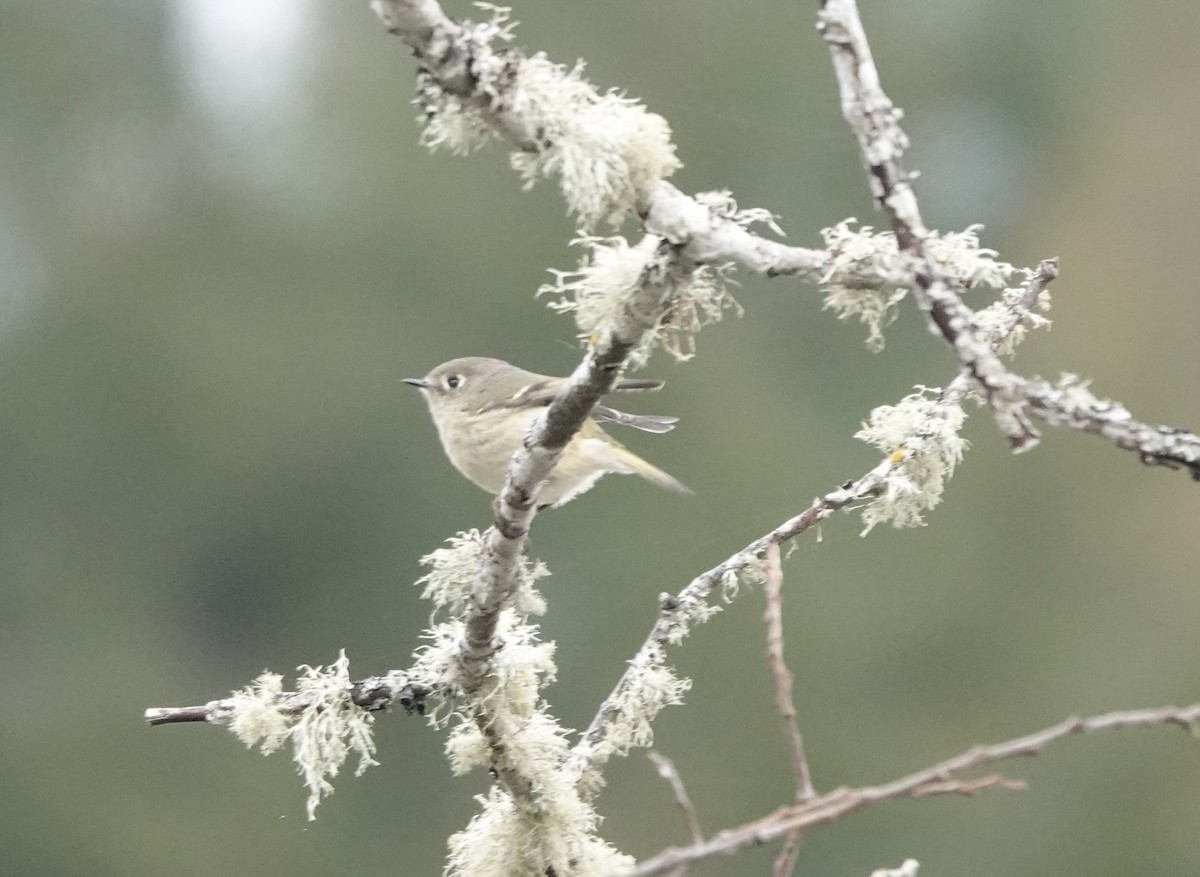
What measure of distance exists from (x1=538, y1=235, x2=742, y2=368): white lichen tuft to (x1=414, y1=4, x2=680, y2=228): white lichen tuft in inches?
1.3

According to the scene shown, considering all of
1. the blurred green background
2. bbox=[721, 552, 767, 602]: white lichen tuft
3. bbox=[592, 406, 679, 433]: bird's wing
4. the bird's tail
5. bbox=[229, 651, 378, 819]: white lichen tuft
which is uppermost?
the blurred green background

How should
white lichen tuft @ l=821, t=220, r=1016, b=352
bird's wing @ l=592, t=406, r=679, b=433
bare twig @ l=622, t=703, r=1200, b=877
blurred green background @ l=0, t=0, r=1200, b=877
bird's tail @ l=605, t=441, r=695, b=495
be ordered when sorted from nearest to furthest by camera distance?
bare twig @ l=622, t=703, r=1200, b=877 → white lichen tuft @ l=821, t=220, r=1016, b=352 → bird's wing @ l=592, t=406, r=679, b=433 → bird's tail @ l=605, t=441, r=695, b=495 → blurred green background @ l=0, t=0, r=1200, b=877

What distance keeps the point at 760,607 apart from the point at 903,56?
915mm

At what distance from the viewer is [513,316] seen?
82.6 inches

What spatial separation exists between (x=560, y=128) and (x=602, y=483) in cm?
146

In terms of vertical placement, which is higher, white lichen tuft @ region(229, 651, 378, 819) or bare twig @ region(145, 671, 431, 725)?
bare twig @ region(145, 671, 431, 725)

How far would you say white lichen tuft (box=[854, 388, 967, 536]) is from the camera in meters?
0.94

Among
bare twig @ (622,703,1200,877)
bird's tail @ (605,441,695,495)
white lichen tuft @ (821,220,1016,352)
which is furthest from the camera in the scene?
bird's tail @ (605,441,695,495)

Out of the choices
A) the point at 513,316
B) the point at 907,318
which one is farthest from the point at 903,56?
the point at 513,316

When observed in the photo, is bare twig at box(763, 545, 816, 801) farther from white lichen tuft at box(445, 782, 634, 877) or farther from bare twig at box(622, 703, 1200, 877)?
white lichen tuft at box(445, 782, 634, 877)

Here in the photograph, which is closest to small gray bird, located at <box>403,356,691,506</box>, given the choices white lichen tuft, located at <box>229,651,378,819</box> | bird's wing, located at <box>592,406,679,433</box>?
bird's wing, located at <box>592,406,679,433</box>

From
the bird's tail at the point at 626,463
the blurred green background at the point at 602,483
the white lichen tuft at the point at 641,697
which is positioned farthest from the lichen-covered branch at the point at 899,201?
the blurred green background at the point at 602,483

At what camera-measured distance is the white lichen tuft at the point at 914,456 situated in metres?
0.94

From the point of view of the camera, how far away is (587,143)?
653 millimetres
